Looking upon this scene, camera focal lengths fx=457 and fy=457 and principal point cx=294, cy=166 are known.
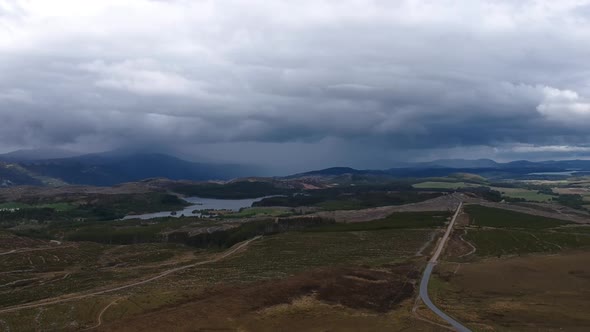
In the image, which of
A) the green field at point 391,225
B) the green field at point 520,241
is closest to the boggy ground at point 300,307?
the green field at point 520,241

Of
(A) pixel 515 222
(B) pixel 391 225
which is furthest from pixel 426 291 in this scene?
(A) pixel 515 222

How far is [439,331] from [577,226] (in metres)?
147

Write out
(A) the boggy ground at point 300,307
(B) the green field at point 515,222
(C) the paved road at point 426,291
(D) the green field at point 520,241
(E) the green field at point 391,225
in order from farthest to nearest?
(E) the green field at point 391,225 < (B) the green field at point 515,222 < (D) the green field at point 520,241 < (C) the paved road at point 426,291 < (A) the boggy ground at point 300,307

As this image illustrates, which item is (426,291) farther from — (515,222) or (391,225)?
(515,222)

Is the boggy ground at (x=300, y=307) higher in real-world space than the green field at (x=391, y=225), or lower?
higher

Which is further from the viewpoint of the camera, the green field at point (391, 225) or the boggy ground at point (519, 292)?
the green field at point (391, 225)

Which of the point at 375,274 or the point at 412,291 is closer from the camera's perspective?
the point at 412,291

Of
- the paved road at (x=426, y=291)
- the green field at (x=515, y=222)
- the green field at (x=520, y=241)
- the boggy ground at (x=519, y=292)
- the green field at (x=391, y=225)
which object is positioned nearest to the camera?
the paved road at (x=426, y=291)

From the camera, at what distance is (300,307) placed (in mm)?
68875

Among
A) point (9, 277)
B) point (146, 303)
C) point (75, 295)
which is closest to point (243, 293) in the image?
point (146, 303)

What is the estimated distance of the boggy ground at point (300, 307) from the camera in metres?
59.6

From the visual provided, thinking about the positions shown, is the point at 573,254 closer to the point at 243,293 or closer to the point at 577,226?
the point at 577,226

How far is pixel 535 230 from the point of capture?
15962 centimetres

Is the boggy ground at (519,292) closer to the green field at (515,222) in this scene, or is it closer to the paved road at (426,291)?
the paved road at (426,291)
